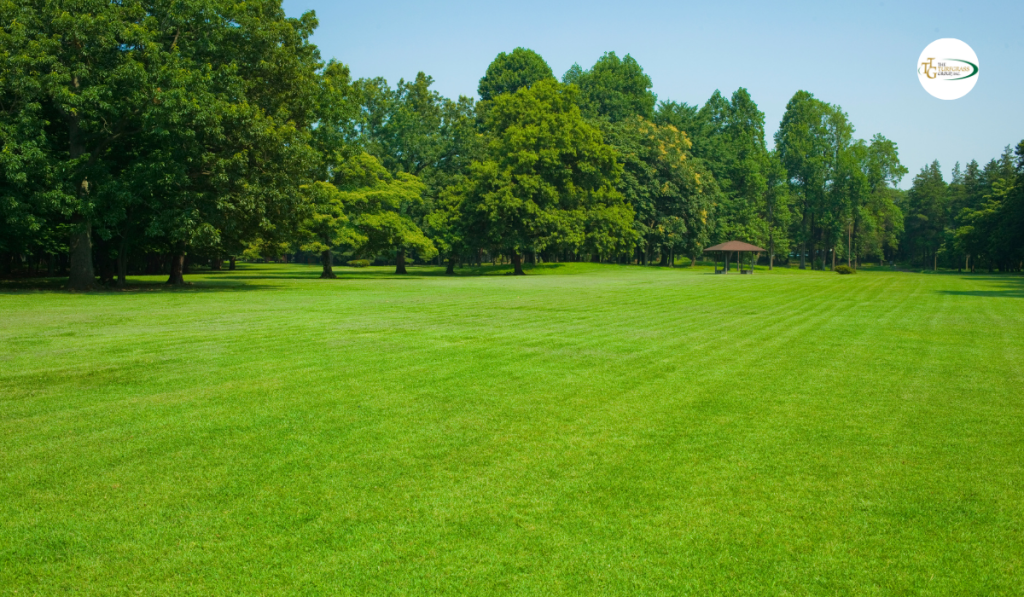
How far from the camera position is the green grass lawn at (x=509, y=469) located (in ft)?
11.1

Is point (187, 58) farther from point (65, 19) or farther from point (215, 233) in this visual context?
point (215, 233)

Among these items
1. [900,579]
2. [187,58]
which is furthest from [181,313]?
[900,579]

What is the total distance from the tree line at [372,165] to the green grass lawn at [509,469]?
55.3 feet

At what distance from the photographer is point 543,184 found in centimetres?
5447

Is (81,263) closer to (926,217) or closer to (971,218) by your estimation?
(971,218)

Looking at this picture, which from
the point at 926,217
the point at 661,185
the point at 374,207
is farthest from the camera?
the point at 926,217

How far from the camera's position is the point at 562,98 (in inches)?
2328

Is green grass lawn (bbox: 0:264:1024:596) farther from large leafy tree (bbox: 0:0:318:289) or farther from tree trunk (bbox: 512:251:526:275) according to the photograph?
tree trunk (bbox: 512:251:526:275)

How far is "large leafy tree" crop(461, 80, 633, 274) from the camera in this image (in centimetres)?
5388

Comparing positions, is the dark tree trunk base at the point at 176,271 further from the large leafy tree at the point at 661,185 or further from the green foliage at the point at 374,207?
the large leafy tree at the point at 661,185

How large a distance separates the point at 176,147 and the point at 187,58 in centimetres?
413

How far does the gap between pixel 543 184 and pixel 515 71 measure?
26817 mm

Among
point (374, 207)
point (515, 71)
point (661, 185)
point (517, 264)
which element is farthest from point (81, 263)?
point (515, 71)

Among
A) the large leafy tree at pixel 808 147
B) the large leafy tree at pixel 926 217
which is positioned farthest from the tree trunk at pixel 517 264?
the large leafy tree at pixel 926 217
